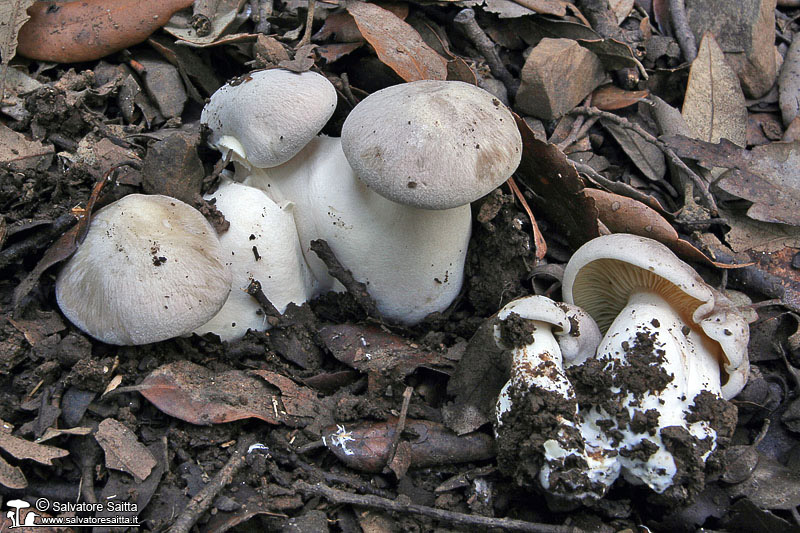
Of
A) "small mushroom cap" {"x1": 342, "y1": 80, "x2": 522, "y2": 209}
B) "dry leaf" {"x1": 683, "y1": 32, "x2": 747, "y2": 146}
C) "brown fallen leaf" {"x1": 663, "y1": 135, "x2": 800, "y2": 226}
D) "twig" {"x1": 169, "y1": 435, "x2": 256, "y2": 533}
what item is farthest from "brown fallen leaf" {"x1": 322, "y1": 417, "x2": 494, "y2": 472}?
"dry leaf" {"x1": 683, "y1": 32, "x2": 747, "y2": 146}

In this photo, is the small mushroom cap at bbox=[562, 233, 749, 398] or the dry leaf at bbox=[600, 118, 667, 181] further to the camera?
the dry leaf at bbox=[600, 118, 667, 181]

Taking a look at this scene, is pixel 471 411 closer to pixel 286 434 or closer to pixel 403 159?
pixel 286 434

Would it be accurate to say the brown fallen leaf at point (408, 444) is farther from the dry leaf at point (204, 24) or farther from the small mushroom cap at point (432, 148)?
the dry leaf at point (204, 24)

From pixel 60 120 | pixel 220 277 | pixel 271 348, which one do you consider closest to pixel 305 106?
pixel 220 277

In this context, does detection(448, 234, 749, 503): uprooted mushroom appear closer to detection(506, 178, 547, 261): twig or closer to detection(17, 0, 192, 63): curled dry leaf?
detection(506, 178, 547, 261): twig

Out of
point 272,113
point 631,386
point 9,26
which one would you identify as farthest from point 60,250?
point 631,386

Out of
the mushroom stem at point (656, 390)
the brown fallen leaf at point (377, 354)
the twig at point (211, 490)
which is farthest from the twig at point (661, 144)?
the twig at point (211, 490)
